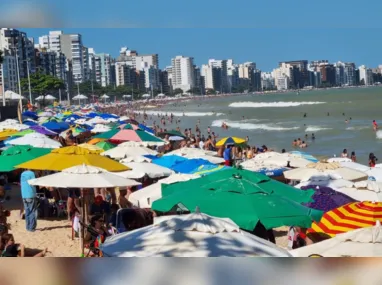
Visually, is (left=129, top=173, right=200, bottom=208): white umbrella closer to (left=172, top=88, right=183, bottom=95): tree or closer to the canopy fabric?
the canopy fabric

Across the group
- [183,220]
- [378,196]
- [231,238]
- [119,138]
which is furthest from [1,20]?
[119,138]

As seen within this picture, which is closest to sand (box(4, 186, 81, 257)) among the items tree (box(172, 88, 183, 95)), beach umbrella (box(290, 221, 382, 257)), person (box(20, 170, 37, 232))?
person (box(20, 170, 37, 232))

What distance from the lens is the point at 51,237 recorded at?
7336 mm

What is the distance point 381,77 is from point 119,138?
17597cm

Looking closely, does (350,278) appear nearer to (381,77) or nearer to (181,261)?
(181,261)

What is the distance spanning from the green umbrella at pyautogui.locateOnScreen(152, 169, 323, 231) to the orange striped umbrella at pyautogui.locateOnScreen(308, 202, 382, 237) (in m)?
0.16

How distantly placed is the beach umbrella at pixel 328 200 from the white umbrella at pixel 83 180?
212 centimetres

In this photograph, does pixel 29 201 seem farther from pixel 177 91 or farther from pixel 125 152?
pixel 177 91

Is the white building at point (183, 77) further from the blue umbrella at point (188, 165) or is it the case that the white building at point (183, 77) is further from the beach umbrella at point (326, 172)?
the beach umbrella at point (326, 172)

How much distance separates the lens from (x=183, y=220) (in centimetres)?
345

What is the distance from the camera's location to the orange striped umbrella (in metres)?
4.74

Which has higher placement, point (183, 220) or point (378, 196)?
point (183, 220)

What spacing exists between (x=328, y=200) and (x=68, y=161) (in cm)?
321

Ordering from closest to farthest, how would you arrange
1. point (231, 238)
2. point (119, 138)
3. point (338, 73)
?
point (231, 238), point (119, 138), point (338, 73)
